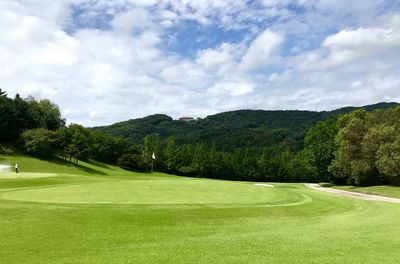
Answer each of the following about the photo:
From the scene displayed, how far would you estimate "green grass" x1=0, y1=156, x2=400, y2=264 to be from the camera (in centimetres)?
996

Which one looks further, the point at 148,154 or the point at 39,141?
the point at 148,154

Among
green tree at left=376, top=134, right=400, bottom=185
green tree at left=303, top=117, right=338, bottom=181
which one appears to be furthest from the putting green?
green tree at left=303, top=117, right=338, bottom=181

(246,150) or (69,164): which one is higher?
(246,150)

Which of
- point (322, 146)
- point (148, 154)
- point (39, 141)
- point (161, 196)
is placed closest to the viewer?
point (161, 196)

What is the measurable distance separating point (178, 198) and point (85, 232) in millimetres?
8525

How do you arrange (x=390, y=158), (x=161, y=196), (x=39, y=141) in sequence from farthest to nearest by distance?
(x=39, y=141)
(x=390, y=158)
(x=161, y=196)

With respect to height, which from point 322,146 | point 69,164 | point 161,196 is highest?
point 322,146

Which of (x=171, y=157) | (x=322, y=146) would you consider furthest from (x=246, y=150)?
(x=322, y=146)

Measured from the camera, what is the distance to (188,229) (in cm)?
1384

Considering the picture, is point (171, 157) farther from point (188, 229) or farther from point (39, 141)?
point (188, 229)

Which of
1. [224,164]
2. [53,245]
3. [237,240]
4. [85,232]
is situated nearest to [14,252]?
[53,245]

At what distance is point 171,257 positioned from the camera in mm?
9703

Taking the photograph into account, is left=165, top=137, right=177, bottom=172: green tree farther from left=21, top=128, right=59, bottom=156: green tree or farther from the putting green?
the putting green

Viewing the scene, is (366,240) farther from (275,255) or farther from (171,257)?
(171,257)
